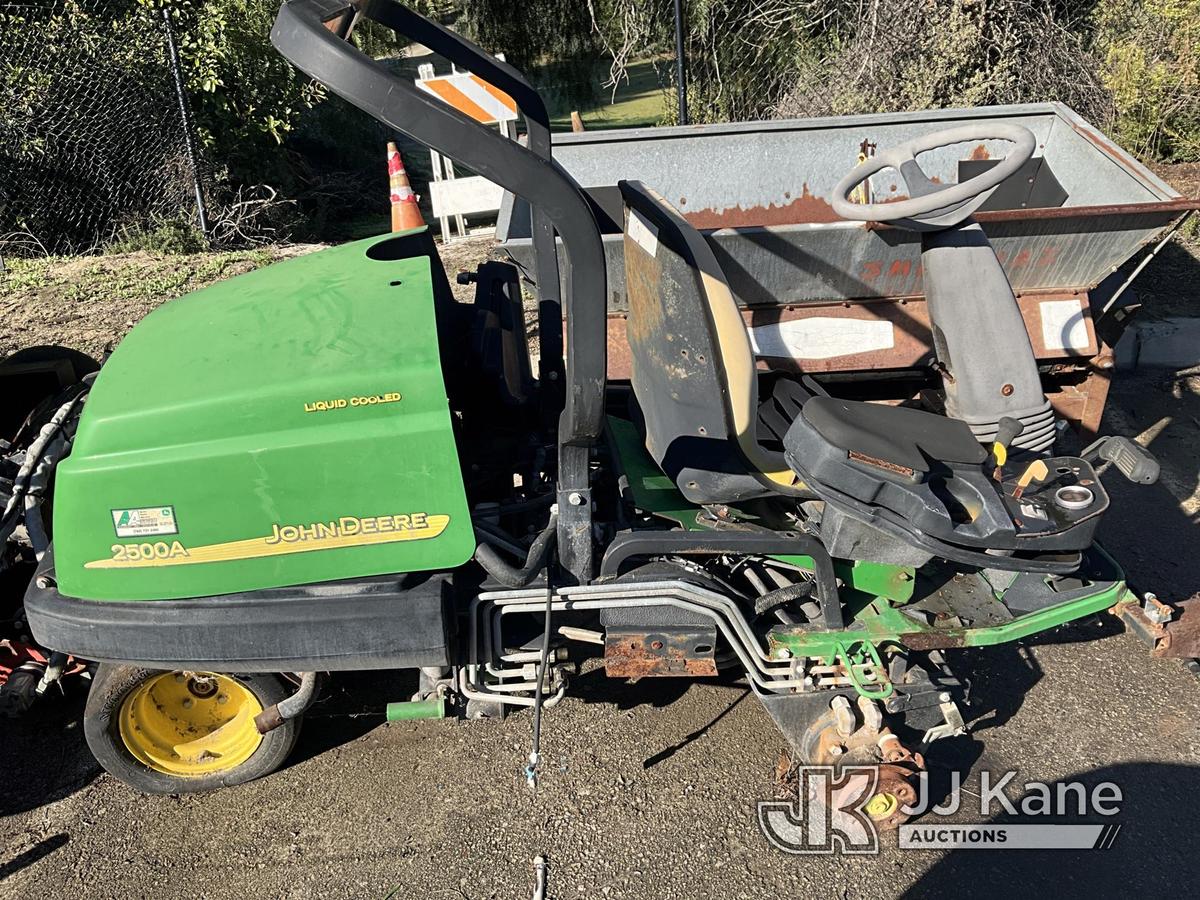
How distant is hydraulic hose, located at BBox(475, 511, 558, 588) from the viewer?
7.63ft

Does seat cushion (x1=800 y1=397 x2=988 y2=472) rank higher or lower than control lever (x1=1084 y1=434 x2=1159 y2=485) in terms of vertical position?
higher

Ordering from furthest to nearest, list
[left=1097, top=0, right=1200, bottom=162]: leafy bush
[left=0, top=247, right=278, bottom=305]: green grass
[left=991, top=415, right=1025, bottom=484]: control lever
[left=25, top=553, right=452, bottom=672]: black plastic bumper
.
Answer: [left=1097, top=0, right=1200, bottom=162]: leafy bush
[left=0, top=247, right=278, bottom=305]: green grass
[left=991, top=415, right=1025, bottom=484]: control lever
[left=25, top=553, right=452, bottom=672]: black plastic bumper

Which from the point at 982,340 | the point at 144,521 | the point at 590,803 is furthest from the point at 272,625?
the point at 982,340

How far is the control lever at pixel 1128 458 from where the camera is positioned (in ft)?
7.74

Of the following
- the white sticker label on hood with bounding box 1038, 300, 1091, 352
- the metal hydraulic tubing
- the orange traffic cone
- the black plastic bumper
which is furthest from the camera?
the orange traffic cone

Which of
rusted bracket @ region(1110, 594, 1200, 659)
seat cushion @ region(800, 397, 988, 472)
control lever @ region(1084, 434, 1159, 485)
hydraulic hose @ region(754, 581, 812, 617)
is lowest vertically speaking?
rusted bracket @ region(1110, 594, 1200, 659)

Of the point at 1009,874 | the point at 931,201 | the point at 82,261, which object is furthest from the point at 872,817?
the point at 82,261

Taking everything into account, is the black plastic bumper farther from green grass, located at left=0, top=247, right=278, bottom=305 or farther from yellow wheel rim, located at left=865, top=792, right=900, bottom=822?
green grass, located at left=0, top=247, right=278, bottom=305

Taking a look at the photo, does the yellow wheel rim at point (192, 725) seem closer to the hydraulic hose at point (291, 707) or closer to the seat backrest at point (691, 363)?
the hydraulic hose at point (291, 707)

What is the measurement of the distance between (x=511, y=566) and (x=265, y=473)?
69cm

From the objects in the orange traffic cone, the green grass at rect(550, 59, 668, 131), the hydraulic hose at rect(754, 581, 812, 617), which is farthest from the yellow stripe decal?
the green grass at rect(550, 59, 668, 131)

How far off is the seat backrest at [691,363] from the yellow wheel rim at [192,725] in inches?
62.6

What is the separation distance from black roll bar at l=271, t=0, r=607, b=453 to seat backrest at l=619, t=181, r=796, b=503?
0.39 meters

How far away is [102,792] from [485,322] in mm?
2023
